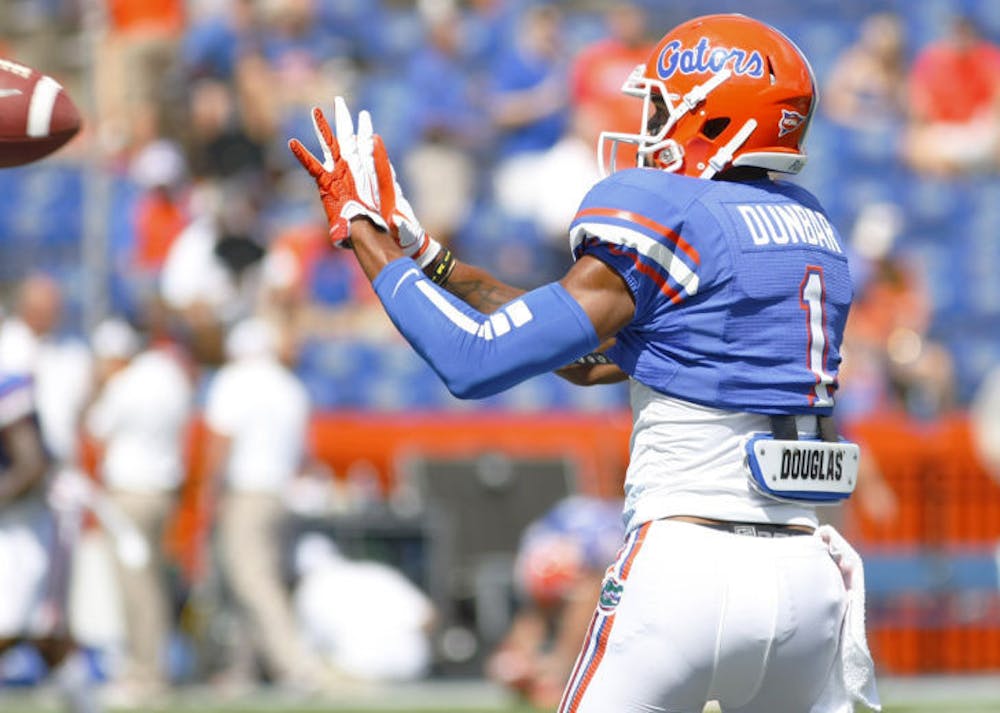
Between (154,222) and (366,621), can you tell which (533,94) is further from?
(366,621)

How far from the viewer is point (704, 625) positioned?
141 inches

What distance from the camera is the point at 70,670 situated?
7.71 meters

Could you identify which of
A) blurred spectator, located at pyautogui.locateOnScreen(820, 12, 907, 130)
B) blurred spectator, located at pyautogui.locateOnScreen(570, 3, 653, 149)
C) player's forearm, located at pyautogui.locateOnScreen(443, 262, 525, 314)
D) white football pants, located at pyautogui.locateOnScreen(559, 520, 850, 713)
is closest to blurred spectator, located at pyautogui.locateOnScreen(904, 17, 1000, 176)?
blurred spectator, located at pyautogui.locateOnScreen(820, 12, 907, 130)

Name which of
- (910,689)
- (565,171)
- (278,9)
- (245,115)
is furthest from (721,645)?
(278,9)

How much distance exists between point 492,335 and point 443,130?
9863mm

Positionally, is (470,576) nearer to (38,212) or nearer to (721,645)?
(38,212)

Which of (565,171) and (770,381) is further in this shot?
(565,171)

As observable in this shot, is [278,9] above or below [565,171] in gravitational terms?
above

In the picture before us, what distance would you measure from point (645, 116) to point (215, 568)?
7.37 metres

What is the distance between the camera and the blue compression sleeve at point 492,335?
143 inches

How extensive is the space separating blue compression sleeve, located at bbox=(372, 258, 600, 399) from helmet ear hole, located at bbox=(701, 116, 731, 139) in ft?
1.56

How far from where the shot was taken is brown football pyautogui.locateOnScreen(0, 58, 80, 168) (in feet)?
15.1

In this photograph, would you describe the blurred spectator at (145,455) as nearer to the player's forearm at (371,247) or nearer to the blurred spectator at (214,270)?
the blurred spectator at (214,270)

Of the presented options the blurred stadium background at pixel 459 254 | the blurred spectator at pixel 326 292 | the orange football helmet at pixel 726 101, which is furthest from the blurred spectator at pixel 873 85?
the orange football helmet at pixel 726 101
